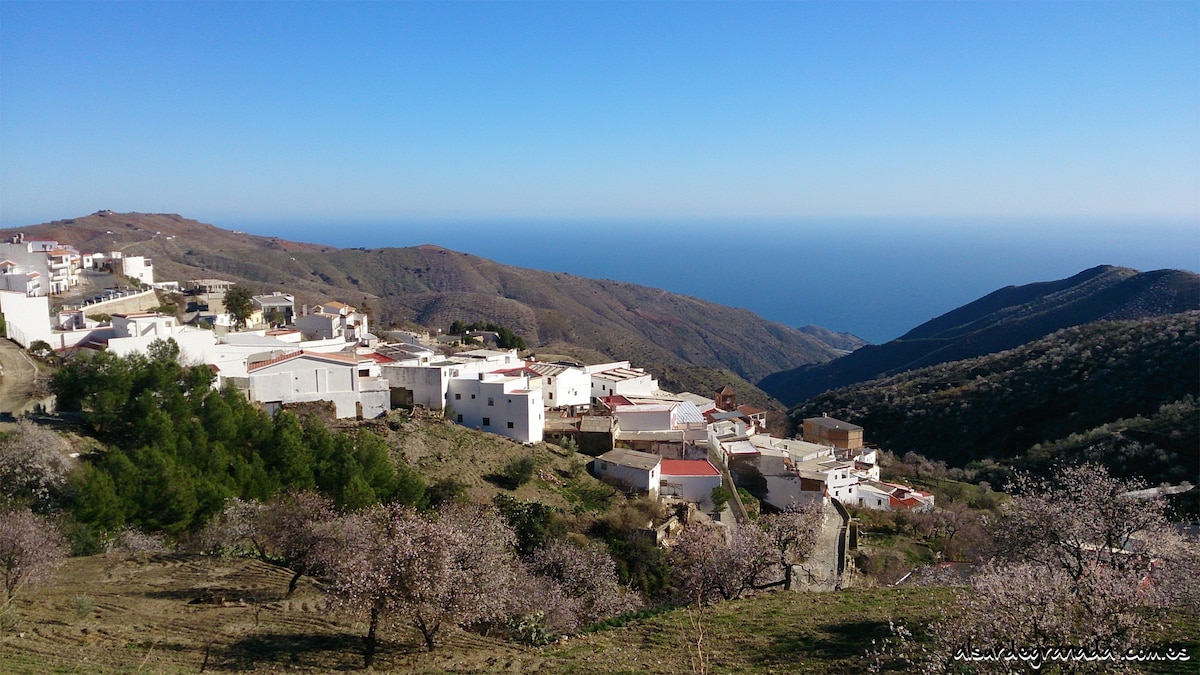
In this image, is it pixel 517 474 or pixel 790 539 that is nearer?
pixel 790 539

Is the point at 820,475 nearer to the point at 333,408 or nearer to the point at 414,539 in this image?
the point at 333,408

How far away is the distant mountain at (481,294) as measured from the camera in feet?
282

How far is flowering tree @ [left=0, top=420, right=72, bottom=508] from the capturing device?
1506 cm

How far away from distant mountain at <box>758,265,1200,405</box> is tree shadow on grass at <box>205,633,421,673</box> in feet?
217

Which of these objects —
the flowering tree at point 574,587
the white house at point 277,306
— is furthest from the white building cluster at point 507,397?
the flowering tree at point 574,587

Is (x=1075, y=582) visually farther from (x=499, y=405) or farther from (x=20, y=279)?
(x=20, y=279)

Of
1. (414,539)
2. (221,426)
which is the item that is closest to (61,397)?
(221,426)

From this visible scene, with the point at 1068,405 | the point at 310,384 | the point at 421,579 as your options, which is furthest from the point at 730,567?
the point at 1068,405

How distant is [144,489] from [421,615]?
955 cm

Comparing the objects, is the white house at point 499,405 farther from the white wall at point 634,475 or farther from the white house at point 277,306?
the white house at point 277,306

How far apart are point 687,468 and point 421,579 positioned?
1589 centimetres

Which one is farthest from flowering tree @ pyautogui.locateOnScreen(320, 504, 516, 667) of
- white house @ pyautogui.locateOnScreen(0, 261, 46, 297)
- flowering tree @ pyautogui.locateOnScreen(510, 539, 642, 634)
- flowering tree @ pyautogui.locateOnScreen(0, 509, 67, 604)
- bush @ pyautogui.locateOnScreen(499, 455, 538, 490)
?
white house @ pyautogui.locateOnScreen(0, 261, 46, 297)

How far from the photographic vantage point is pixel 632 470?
24141 millimetres

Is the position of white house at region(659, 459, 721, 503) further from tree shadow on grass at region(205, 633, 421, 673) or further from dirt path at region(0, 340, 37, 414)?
dirt path at region(0, 340, 37, 414)
